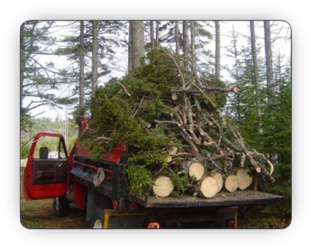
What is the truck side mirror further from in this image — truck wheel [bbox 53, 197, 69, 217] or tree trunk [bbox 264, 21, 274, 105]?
tree trunk [bbox 264, 21, 274, 105]

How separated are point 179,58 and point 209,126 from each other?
103 centimetres

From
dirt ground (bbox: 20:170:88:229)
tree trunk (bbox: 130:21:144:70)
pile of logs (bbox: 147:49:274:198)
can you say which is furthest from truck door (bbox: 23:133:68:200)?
pile of logs (bbox: 147:49:274:198)

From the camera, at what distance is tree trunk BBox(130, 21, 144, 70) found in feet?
17.7

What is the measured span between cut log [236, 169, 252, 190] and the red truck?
3.1 inches

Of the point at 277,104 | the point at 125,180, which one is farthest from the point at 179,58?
the point at 125,180

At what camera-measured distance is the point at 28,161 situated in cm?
501

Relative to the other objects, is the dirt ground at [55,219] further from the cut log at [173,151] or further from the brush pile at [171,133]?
the cut log at [173,151]

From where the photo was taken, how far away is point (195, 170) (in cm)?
366

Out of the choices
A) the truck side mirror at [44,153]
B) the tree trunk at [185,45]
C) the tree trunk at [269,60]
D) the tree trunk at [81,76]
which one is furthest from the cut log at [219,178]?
the truck side mirror at [44,153]

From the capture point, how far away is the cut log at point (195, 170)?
143 inches

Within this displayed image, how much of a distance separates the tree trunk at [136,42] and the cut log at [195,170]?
7.76 ft
